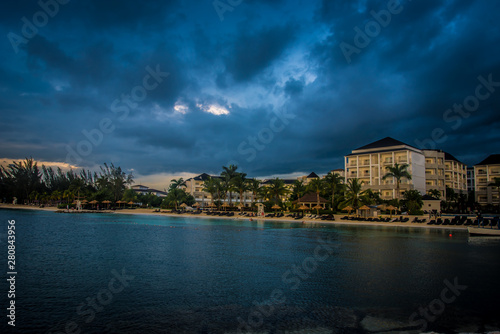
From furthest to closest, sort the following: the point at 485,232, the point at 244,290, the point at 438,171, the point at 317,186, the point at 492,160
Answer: the point at 492,160, the point at 438,171, the point at 317,186, the point at 485,232, the point at 244,290

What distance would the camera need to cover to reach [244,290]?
11172mm

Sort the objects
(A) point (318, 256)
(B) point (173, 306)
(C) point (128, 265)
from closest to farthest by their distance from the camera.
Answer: (B) point (173, 306), (C) point (128, 265), (A) point (318, 256)

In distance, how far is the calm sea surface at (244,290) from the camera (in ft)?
27.5

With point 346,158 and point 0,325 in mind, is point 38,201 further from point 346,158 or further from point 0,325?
point 0,325

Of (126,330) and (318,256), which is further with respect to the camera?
(318,256)

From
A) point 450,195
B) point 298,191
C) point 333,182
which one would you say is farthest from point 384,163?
point 450,195

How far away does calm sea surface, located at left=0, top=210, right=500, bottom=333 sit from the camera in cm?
839

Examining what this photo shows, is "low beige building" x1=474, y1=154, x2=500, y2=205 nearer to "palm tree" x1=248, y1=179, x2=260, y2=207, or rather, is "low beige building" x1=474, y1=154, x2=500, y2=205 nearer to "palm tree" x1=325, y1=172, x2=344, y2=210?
"palm tree" x1=325, y1=172, x2=344, y2=210

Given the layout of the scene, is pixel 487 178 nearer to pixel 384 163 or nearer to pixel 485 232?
pixel 384 163

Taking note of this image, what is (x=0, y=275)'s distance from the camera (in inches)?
492

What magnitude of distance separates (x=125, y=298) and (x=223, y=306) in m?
3.41

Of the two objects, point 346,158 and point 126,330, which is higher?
point 346,158

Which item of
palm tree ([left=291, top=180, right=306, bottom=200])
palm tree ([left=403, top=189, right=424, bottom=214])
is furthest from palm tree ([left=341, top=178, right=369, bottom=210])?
palm tree ([left=291, top=180, right=306, bottom=200])

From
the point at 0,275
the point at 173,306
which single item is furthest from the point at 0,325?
the point at 0,275
